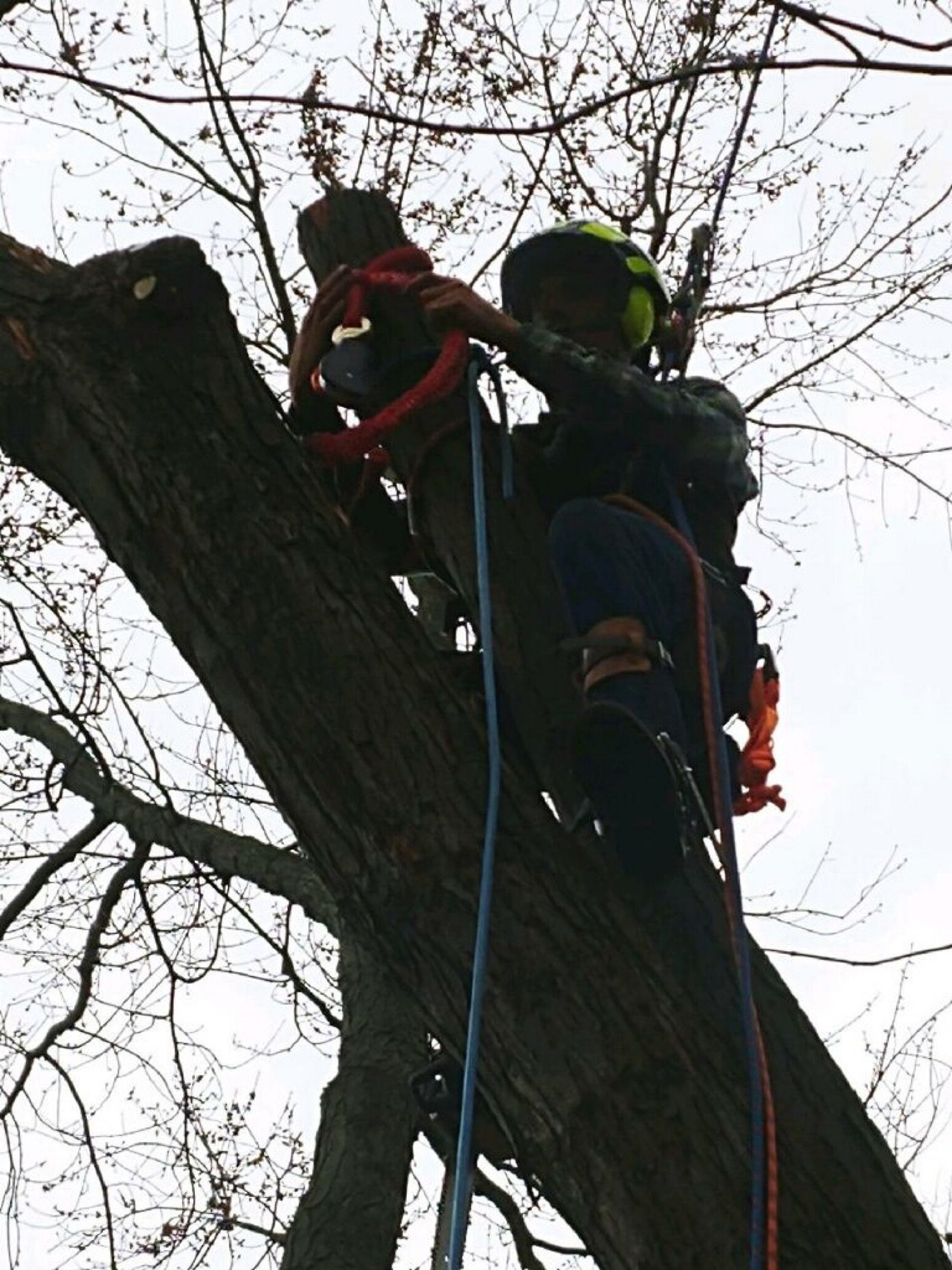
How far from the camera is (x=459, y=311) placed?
2.78 metres

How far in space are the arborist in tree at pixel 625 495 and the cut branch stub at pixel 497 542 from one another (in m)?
0.07

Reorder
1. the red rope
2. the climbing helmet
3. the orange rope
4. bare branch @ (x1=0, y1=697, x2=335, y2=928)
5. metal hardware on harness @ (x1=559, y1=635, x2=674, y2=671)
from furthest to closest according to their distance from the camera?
bare branch @ (x1=0, y1=697, x2=335, y2=928), the climbing helmet, the orange rope, the red rope, metal hardware on harness @ (x1=559, y1=635, x2=674, y2=671)

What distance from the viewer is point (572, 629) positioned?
2705 millimetres

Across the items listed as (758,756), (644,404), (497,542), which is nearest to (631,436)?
Answer: (644,404)

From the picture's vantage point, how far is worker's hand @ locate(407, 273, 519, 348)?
110 inches

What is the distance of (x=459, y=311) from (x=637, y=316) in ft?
2.06

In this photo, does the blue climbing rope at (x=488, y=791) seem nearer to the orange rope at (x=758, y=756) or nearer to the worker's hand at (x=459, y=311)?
the worker's hand at (x=459, y=311)

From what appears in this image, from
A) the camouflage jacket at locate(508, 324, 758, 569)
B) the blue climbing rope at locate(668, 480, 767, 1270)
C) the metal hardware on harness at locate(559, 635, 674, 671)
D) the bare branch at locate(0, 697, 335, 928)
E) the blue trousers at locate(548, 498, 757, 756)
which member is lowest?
the blue climbing rope at locate(668, 480, 767, 1270)

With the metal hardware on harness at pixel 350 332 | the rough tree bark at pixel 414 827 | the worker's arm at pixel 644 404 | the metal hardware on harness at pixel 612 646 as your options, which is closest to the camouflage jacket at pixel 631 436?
the worker's arm at pixel 644 404

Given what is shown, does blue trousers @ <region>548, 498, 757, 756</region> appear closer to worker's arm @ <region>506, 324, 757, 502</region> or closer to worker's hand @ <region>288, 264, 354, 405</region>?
worker's arm @ <region>506, 324, 757, 502</region>

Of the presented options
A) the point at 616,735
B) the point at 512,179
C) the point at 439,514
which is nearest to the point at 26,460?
the point at 439,514

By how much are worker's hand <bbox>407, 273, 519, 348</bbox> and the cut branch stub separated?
4.3 inches

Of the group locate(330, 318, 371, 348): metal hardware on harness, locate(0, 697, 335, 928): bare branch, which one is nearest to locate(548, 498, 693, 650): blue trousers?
locate(330, 318, 371, 348): metal hardware on harness

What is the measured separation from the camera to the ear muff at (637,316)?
331cm
